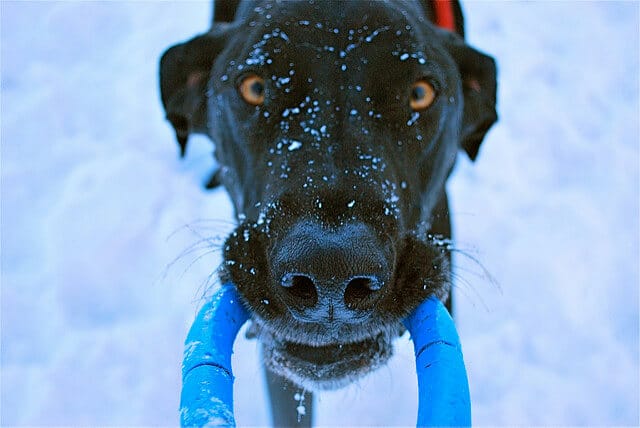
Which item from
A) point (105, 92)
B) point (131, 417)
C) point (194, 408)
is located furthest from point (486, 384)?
point (105, 92)

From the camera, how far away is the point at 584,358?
3490 millimetres

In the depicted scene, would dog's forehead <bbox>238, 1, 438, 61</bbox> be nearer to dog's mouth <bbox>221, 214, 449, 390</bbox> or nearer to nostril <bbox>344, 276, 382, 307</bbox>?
dog's mouth <bbox>221, 214, 449, 390</bbox>

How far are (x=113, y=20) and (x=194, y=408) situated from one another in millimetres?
4574

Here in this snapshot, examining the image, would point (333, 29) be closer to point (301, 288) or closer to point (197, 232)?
point (301, 288)

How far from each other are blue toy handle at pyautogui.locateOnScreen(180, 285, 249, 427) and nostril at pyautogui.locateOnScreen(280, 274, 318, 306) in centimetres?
28

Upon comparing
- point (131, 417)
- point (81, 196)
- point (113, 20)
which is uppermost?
point (113, 20)

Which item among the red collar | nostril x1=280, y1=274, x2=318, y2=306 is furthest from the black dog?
the red collar

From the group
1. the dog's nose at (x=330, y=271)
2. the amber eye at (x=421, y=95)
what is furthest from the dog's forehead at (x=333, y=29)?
the dog's nose at (x=330, y=271)

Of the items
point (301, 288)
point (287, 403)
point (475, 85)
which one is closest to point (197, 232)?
point (287, 403)

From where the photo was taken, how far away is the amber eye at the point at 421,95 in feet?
7.86

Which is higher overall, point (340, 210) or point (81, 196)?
point (340, 210)

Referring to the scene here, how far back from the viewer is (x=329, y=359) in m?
2.12

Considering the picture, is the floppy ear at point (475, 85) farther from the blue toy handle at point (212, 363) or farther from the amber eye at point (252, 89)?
the blue toy handle at point (212, 363)

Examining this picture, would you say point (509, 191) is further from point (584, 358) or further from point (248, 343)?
point (248, 343)
